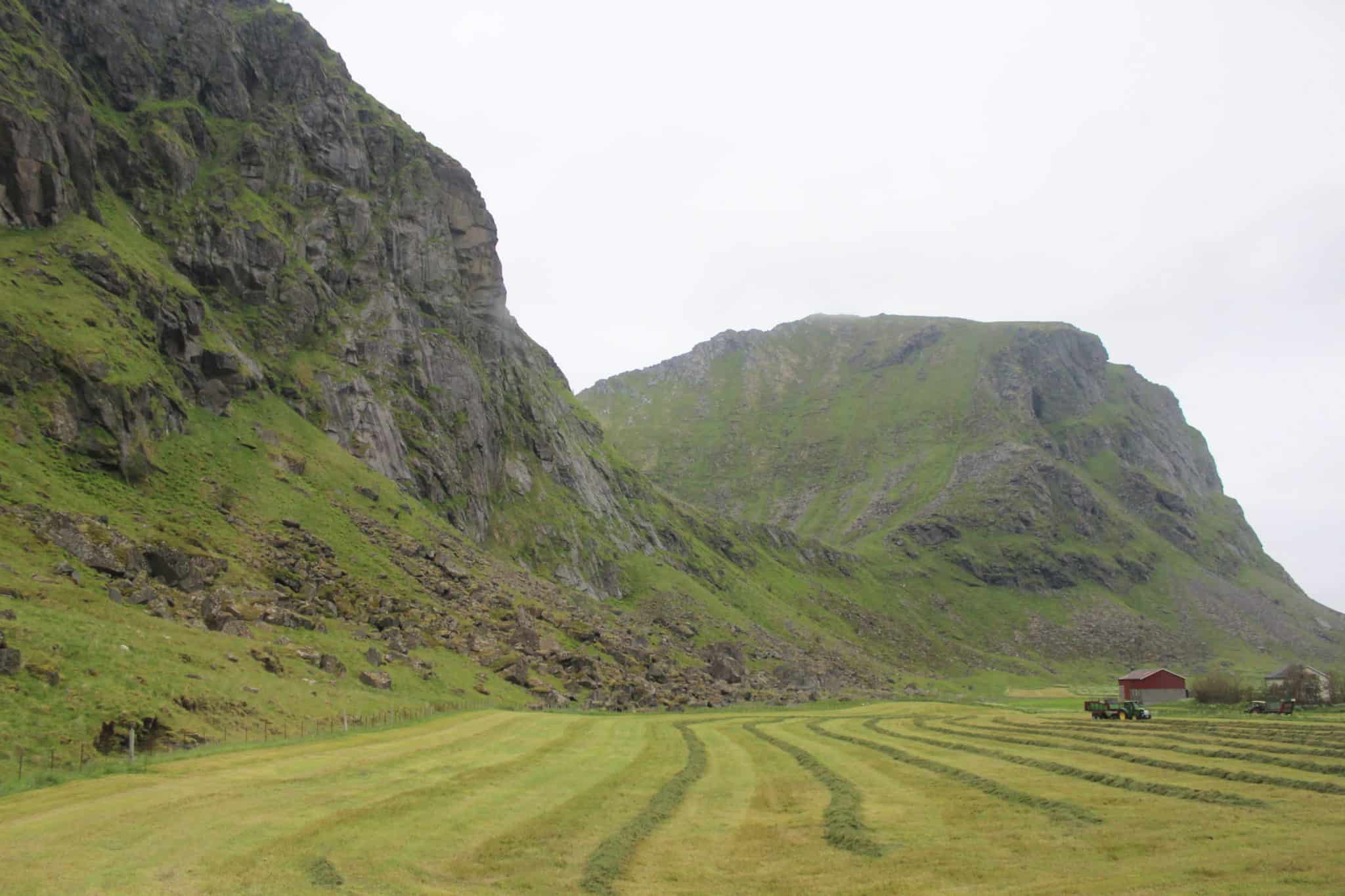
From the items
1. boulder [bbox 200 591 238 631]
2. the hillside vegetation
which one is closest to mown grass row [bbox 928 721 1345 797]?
the hillside vegetation

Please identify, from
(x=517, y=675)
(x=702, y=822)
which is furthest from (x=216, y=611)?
(x=702, y=822)

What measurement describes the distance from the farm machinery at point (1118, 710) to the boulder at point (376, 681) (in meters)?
47.4

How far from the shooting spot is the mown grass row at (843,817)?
19.2 m

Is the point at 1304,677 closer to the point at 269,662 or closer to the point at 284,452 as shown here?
the point at 269,662

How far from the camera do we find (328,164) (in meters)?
120

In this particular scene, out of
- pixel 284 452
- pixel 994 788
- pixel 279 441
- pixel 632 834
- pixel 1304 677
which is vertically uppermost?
pixel 279 441

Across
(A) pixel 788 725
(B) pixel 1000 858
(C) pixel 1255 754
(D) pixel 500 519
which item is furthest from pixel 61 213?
(C) pixel 1255 754

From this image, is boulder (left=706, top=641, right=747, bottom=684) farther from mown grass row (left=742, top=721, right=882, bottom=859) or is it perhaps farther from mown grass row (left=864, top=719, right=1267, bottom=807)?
mown grass row (left=742, top=721, right=882, bottom=859)

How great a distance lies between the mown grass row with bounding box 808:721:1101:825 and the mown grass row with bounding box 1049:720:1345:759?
11.2 m

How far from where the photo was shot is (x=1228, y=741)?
33.0 metres

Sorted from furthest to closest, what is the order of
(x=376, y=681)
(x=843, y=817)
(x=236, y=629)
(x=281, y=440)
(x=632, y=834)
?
(x=281, y=440) < (x=376, y=681) < (x=236, y=629) < (x=843, y=817) < (x=632, y=834)

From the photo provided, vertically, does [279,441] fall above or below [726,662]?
above

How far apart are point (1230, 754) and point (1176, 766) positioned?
372 centimetres

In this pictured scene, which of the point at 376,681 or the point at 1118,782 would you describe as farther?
the point at 376,681
